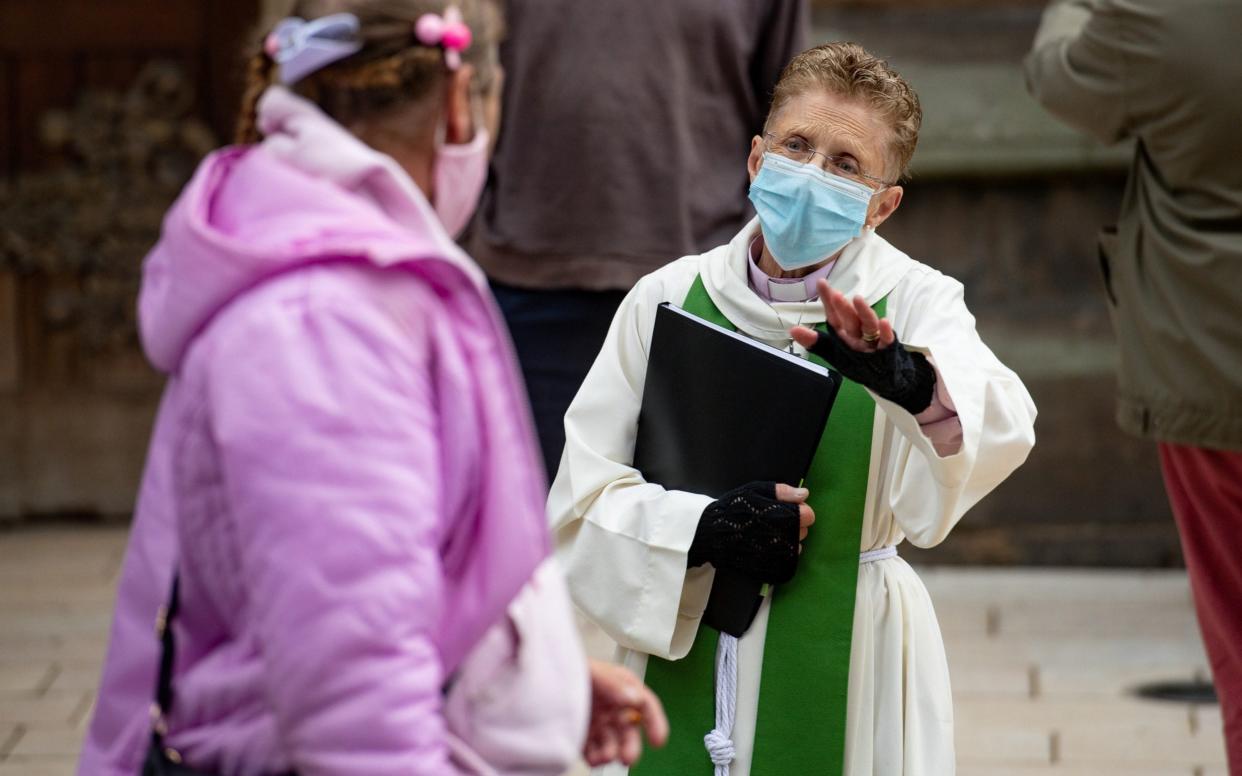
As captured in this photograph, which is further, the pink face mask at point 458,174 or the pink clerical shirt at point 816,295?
the pink clerical shirt at point 816,295

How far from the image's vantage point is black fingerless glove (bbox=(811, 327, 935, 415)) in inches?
99.1

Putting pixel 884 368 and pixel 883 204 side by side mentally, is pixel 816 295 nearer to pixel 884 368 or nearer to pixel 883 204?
pixel 883 204

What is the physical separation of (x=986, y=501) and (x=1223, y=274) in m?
2.59

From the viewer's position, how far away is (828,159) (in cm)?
292

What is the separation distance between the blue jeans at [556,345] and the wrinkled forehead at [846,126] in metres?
1.25

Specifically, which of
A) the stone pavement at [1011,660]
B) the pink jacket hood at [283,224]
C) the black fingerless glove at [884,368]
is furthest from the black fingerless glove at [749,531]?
the stone pavement at [1011,660]

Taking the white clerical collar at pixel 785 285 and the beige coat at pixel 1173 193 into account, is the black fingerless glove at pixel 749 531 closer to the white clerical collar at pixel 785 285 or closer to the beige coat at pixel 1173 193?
the white clerical collar at pixel 785 285

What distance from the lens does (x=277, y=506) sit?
1.76m

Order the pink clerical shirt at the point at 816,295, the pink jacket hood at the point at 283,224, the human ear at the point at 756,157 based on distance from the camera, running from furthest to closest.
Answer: the human ear at the point at 756,157, the pink clerical shirt at the point at 816,295, the pink jacket hood at the point at 283,224

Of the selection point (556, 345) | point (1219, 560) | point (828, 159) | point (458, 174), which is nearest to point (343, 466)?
point (458, 174)

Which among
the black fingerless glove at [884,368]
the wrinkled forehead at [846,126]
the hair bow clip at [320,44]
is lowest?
the black fingerless glove at [884,368]

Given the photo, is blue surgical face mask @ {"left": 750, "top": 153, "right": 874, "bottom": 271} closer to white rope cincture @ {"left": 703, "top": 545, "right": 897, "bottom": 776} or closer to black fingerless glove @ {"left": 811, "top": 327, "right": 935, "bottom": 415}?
black fingerless glove @ {"left": 811, "top": 327, "right": 935, "bottom": 415}

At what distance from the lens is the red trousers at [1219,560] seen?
383 centimetres

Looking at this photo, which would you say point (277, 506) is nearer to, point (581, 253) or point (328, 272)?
point (328, 272)
